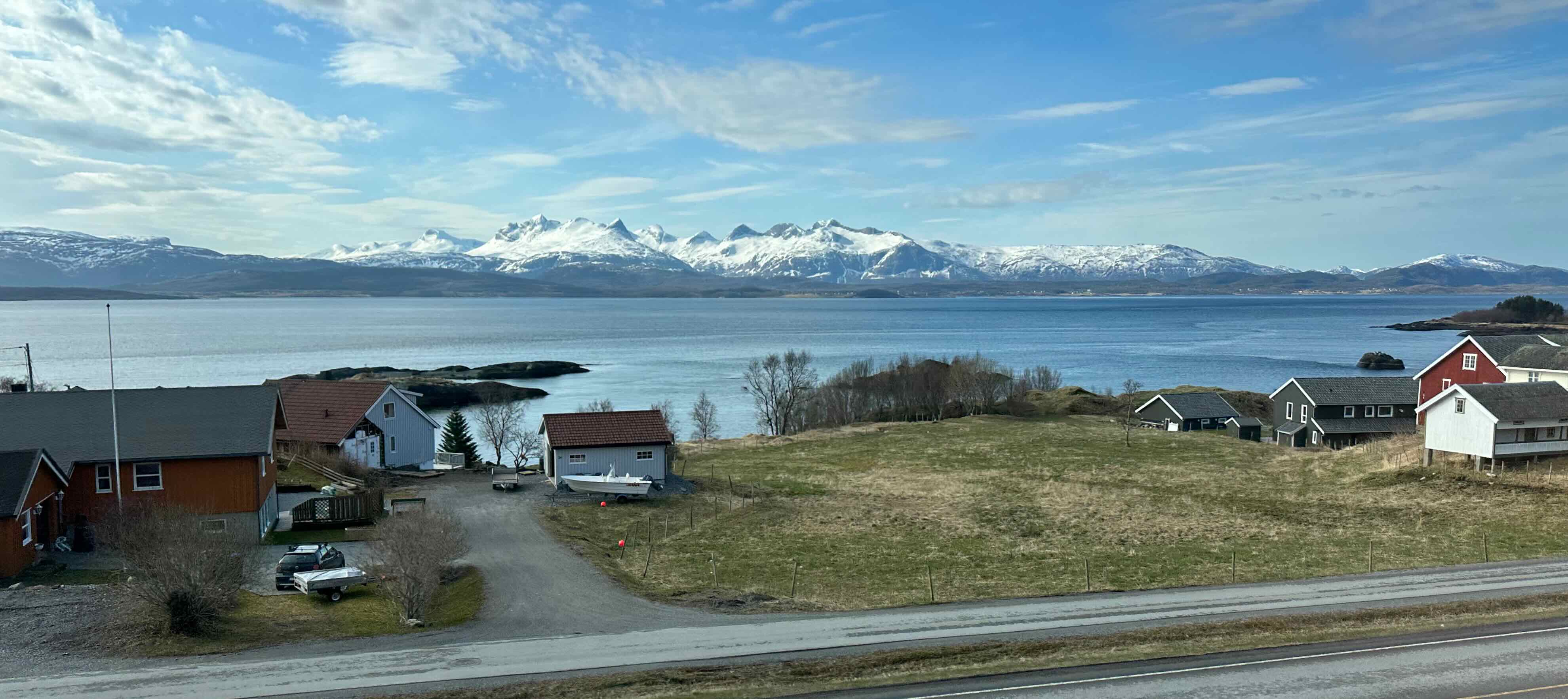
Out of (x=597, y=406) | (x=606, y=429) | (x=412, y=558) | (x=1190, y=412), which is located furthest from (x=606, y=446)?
(x=1190, y=412)

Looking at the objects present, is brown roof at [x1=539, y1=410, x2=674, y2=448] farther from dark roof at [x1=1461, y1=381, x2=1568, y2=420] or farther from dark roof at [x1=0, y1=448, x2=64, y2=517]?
dark roof at [x1=1461, y1=381, x2=1568, y2=420]

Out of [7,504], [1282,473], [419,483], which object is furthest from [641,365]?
[7,504]

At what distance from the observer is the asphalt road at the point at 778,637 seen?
55.3ft

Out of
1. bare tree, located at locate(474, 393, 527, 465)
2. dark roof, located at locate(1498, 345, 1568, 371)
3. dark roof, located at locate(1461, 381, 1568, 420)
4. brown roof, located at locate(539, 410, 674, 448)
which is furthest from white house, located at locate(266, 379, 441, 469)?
dark roof, located at locate(1498, 345, 1568, 371)

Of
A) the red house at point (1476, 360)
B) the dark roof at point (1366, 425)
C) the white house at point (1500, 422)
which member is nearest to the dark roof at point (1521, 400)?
the white house at point (1500, 422)

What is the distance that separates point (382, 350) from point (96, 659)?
14924cm

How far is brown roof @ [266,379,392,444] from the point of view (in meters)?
44.2

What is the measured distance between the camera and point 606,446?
42844mm

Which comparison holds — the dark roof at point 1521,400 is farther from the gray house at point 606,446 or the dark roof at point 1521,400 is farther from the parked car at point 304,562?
the parked car at point 304,562

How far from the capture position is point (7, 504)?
24.2m

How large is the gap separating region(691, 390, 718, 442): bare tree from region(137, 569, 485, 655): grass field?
47.3 metres

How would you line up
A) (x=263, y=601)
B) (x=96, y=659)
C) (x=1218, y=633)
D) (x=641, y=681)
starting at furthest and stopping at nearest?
1. (x=263, y=601)
2. (x=1218, y=633)
3. (x=96, y=659)
4. (x=641, y=681)

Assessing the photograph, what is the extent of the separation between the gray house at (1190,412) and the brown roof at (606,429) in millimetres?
41148

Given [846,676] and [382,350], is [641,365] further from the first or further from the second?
[846,676]
